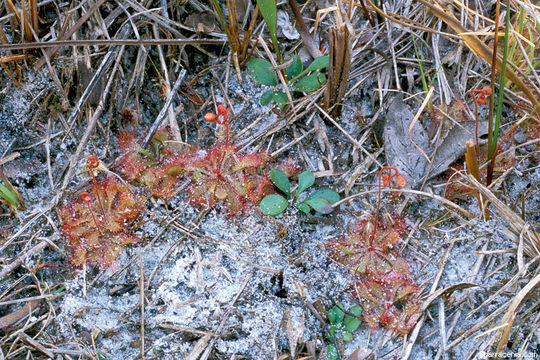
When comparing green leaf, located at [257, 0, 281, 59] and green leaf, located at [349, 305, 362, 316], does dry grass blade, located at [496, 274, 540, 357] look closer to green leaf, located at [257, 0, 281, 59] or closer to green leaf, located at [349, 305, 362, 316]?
green leaf, located at [349, 305, 362, 316]

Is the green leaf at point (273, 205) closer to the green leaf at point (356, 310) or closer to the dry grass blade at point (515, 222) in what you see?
the green leaf at point (356, 310)

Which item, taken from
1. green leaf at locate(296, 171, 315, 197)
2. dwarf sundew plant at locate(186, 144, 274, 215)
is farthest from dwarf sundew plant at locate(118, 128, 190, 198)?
green leaf at locate(296, 171, 315, 197)

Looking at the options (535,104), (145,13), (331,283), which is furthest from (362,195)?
(145,13)

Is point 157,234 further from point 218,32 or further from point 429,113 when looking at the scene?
point 429,113

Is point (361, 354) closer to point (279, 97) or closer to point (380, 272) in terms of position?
point (380, 272)

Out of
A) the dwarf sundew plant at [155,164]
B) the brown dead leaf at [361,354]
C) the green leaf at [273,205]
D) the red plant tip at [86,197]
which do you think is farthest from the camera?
the dwarf sundew plant at [155,164]

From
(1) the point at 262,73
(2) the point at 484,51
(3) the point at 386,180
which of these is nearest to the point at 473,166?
(3) the point at 386,180

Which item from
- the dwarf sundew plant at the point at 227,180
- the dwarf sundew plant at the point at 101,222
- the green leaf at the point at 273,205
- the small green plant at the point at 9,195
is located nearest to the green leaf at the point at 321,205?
the green leaf at the point at 273,205
